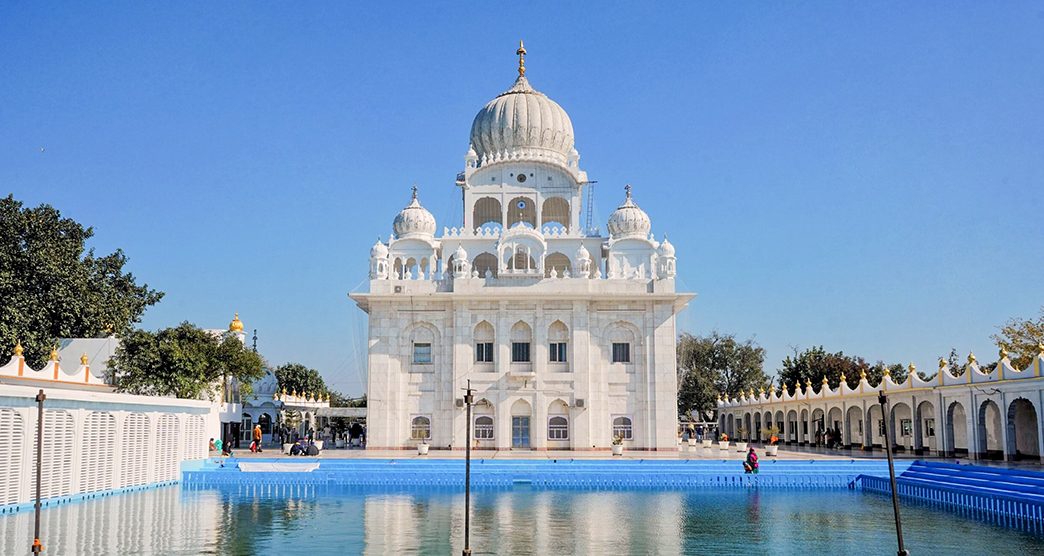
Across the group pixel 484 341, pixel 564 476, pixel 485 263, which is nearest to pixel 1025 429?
pixel 564 476

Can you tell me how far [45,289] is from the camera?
3647 centimetres

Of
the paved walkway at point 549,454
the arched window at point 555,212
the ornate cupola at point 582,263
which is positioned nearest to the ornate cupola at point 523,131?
the arched window at point 555,212

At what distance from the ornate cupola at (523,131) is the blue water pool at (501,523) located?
62.8ft

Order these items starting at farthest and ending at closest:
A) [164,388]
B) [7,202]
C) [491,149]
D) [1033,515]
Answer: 1. [491,149]
2. [7,202]
3. [164,388]
4. [1033,515]

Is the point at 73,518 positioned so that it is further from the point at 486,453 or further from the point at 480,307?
the point at 480,307

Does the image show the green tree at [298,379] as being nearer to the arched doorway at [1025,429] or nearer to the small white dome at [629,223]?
the small white dome at [629,223]

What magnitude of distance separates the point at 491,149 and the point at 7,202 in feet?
66.4

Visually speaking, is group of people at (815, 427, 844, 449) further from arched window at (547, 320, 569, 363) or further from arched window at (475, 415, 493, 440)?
arched window at (475, 415, 493, 440)

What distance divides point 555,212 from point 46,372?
22093mm

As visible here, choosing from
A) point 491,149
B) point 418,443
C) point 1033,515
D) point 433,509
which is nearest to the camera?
point 1033,515

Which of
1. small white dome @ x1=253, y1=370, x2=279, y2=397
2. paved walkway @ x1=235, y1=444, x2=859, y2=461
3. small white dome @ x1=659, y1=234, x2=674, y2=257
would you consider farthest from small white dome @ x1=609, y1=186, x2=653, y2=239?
small white dome @ x1=253, y1=370, x2=279, y2=397

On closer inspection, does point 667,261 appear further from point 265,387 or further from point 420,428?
point 265,387

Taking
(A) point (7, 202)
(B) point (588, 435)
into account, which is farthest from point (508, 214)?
(A) point (7, 202)

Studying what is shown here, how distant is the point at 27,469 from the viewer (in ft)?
58.9
